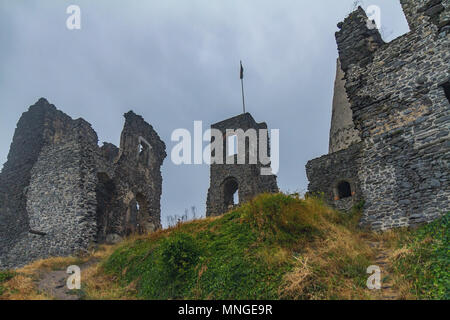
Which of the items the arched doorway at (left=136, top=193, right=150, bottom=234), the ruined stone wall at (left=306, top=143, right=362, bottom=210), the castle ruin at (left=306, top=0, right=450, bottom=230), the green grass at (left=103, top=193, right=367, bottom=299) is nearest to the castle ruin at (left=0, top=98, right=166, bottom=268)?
Result: the arched doorway at (left=136, top=193, right=150, bottom=234)

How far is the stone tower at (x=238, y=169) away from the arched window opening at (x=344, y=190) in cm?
615

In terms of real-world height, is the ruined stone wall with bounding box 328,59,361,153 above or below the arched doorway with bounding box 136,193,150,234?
above

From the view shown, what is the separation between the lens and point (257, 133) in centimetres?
2219

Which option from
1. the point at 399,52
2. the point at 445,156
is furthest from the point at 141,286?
the point at 399,52

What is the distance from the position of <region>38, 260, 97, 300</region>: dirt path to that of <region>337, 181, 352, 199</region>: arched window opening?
1156 centimetres

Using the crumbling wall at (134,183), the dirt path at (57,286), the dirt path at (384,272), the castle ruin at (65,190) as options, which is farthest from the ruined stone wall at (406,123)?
the crumbling wall at (134,183)

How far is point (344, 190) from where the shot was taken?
14336mm

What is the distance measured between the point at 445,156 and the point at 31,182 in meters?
15.4

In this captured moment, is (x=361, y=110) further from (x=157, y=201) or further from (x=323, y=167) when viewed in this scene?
(x=157, y=201)

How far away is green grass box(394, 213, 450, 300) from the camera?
4.24 m

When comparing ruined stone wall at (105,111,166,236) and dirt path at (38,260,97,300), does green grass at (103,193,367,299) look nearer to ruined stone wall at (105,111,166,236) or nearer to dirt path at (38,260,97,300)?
dirt path at (38,260,97,300)

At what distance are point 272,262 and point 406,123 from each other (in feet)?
16.4

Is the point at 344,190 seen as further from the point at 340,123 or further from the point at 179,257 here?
the point at 179,257

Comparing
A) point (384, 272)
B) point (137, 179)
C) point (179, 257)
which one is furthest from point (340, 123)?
point (179, 257)
